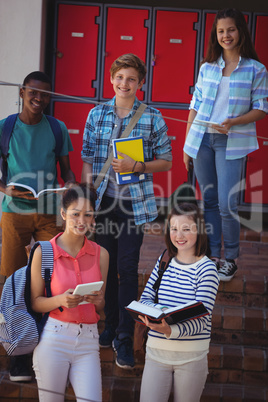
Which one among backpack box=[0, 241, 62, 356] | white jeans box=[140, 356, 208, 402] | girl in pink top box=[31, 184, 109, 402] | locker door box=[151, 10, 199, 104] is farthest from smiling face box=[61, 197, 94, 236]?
locker door box=[151, 10, 199, 104]

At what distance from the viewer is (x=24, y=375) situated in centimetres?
288

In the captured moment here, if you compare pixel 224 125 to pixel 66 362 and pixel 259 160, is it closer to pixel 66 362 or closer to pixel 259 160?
pixel 66 362

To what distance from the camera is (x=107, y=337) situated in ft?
9.95

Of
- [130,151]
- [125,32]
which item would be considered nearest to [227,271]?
[130,151]

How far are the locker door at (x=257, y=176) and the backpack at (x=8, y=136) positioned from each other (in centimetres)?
260

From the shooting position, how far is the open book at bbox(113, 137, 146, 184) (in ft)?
9.07

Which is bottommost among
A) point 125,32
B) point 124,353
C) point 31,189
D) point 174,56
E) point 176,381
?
point 124,353

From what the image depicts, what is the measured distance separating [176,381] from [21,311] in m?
0.68

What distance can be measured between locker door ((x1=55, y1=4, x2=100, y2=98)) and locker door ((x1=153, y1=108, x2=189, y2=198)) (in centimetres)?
77

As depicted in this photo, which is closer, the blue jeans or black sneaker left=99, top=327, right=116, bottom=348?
black sneaker left=99, top=327, right=116, bottom=348

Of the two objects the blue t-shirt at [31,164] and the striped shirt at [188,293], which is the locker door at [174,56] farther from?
the striped shirt at [188,293]

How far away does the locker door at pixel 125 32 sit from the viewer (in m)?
5.11

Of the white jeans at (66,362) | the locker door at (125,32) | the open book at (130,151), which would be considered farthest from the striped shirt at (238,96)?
the locker door at (125,32)

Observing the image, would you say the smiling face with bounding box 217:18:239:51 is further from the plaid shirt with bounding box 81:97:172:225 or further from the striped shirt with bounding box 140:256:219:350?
the striped shirt with bounding box 140:256:219:350
